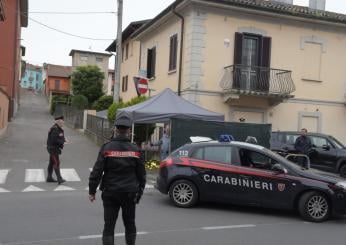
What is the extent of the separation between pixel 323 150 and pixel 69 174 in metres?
8.87

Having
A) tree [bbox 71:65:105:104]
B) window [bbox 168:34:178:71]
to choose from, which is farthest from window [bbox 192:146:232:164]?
tree [bbox 71:65:105:104]

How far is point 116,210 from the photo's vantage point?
18.7 feet

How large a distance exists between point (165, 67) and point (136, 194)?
18.6m

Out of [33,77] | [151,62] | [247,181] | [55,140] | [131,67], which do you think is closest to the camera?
[247,181]

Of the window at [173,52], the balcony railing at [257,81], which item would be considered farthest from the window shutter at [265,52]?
the window at [173,52]

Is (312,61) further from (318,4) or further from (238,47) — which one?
(318,4)

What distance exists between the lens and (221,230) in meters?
8.18

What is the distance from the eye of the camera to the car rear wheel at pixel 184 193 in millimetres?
10250

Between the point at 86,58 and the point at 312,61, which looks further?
the point at 86,58

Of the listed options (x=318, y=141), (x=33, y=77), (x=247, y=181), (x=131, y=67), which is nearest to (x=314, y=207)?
(x=247, y=181)

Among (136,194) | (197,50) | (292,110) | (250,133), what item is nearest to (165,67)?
(197,50)

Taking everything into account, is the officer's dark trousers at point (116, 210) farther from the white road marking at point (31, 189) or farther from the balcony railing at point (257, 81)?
the balcony railing at point (257, 81)

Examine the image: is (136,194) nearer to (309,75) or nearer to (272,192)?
(272,192)

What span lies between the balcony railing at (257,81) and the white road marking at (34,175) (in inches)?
340
